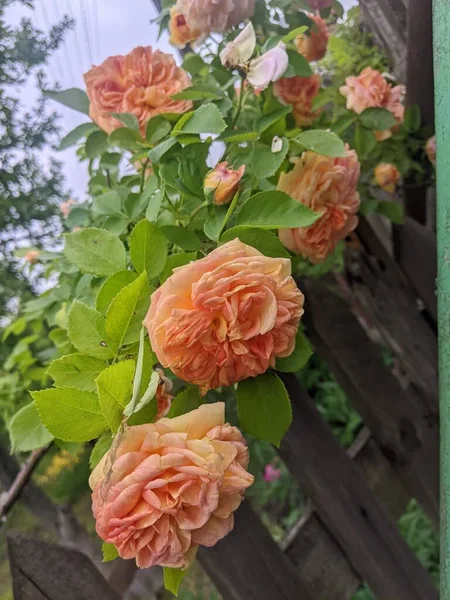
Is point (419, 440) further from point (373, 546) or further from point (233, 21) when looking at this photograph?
point (233, 21)

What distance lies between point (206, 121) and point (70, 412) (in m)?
0.24

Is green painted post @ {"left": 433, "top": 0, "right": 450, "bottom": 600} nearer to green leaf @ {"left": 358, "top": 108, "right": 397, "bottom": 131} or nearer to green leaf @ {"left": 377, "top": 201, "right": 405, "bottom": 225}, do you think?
green leaf @ {"left": 358, "top": 108, "right": 397, "bottom": 131}

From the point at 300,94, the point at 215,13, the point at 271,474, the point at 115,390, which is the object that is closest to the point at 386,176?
the point at 300,94

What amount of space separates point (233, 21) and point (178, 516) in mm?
458

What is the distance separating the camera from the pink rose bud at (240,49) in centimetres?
42

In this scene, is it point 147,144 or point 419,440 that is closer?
point 147,144

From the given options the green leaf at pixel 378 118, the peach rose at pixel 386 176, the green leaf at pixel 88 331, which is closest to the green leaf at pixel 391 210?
the peach rose at pixel 386 176

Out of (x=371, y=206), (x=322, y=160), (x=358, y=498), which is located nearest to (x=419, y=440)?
(x=358, y=498)

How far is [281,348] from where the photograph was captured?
1.06 ft

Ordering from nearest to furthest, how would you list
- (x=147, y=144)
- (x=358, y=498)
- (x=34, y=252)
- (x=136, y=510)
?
(x=136, y=510), (x=147, y=144), (x=358, y=498), (x=34, y=252)

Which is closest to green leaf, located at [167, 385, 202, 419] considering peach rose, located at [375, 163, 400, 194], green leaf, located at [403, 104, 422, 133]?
peach rose, located at [375, 163, 400, 194]

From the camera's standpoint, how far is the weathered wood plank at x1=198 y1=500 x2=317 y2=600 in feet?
1.84

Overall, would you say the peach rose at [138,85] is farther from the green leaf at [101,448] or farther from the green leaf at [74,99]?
the green leaf at [101,448]

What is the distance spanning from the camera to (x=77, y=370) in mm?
367
